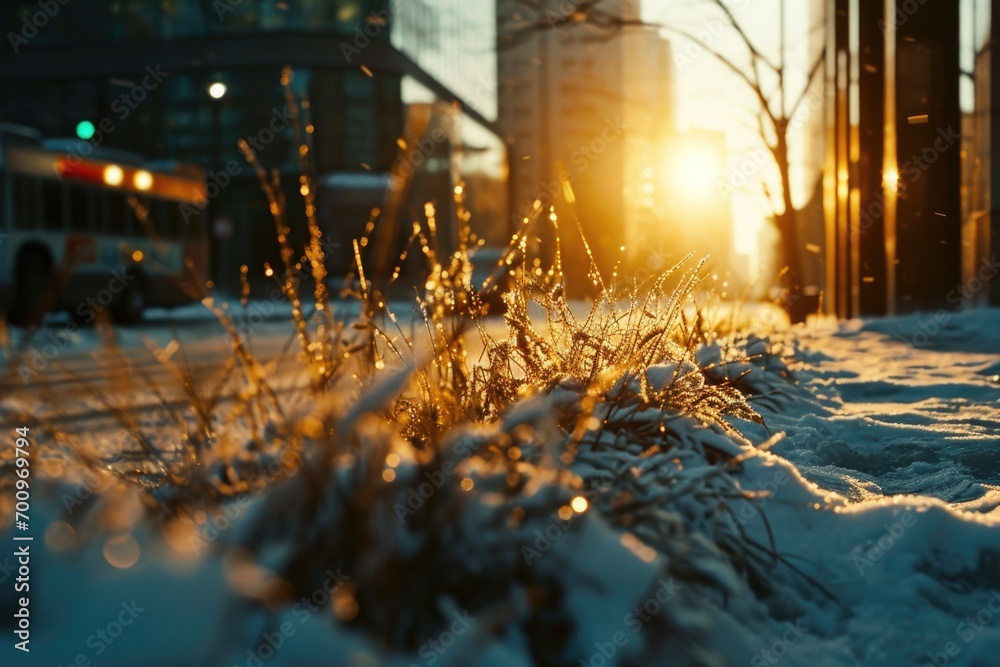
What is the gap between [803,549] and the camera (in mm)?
2637

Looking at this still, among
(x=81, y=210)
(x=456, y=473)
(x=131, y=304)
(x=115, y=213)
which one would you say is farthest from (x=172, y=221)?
(x=456, y=473)

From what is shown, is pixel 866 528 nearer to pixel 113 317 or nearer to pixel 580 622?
pixel 580 622

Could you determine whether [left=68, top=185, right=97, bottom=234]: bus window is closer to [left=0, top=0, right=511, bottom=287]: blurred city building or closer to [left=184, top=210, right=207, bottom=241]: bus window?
[left=184, top=210, right=207, bottom=241]: bus window

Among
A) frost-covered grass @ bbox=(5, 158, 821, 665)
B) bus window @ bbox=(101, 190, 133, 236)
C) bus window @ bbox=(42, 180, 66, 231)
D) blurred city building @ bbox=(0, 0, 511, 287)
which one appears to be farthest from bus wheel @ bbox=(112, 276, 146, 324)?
frost-covered grass @ bbox=(5, 158, 821, 665)

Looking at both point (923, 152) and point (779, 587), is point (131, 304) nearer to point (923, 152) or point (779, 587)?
point (923, 152)

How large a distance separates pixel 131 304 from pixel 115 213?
7.74 ft

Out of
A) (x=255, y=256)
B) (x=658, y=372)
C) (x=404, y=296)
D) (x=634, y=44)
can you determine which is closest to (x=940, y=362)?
(x=658, y=372)

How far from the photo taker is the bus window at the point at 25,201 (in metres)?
18.4

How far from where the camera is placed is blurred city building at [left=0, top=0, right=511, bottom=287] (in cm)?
3894

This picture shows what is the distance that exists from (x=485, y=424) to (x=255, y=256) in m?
38.9

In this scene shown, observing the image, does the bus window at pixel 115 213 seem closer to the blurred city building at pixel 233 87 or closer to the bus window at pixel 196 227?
the bus window at pixel 196 227

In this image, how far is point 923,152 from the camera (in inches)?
545

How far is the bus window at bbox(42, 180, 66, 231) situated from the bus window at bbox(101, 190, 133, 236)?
4.20 ft

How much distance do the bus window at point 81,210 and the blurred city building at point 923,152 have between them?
13.0 m
